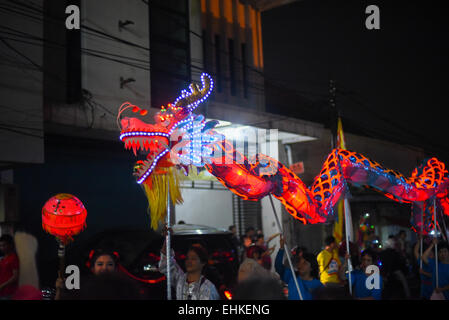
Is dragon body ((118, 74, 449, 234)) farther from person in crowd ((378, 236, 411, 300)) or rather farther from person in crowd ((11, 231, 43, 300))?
person in crowd ((378, 236, 411, 300))

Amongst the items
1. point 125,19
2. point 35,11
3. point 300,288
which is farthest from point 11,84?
point 300,288

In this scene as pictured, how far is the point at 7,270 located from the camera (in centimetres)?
584

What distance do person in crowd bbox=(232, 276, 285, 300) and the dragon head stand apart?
8.37 feet

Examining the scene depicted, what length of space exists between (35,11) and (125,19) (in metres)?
3.08

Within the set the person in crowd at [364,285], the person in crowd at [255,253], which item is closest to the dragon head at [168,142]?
the person in crowd at [255,253]

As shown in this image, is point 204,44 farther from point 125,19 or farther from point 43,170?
point 43,170

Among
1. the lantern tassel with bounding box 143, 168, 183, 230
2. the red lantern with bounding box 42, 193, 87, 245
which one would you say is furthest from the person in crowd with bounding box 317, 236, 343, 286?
the red lantern with bounding box 42, 193, 87, 245

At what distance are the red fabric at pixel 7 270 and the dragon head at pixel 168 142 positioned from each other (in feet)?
6.37

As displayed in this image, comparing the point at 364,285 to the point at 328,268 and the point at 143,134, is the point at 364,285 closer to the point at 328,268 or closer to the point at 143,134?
the point at 328,268

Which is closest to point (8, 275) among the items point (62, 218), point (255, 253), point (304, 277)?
point (62, 218)

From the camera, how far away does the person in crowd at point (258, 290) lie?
8.75 ft

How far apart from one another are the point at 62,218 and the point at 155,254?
8.14ft

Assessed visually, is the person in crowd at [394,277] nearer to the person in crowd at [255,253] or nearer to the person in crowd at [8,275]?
the person in crowd at [255,253]

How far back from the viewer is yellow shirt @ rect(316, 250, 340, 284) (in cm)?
766
